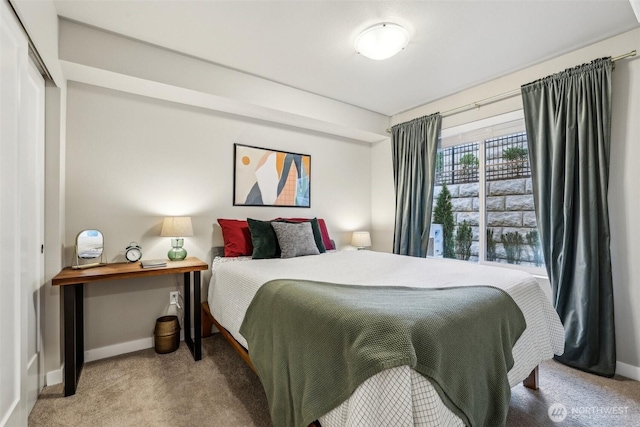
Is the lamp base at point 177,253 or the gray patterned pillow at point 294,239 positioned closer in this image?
the lamp base at point 177,253

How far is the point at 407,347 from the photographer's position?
1009 millimetres

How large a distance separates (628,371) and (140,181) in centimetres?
415

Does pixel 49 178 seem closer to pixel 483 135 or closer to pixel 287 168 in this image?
pixel 287 168

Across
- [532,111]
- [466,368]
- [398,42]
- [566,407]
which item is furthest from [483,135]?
[466,368]

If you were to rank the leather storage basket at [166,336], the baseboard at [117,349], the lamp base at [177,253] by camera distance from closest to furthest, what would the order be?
the baseboard at [117,349] → the leather storage basket at [166,336] → the lamp base at [177,253]

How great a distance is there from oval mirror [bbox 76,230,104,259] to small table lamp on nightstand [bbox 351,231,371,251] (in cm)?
270

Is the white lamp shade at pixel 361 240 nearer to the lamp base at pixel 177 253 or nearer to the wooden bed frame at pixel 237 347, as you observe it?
the wooden bed frame at pixel 237 347

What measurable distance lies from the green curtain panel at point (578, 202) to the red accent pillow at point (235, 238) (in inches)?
105

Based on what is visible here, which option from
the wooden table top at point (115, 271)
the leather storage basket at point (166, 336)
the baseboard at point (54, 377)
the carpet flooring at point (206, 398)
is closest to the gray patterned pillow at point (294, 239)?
the wooden table top at point (115, 271)

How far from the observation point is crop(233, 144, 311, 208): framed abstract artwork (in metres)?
3.14

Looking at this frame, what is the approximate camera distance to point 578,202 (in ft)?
7.64

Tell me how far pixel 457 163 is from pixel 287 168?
6.81 ft

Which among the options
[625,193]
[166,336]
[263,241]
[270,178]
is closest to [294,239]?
[263,241]

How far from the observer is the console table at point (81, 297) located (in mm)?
1880
